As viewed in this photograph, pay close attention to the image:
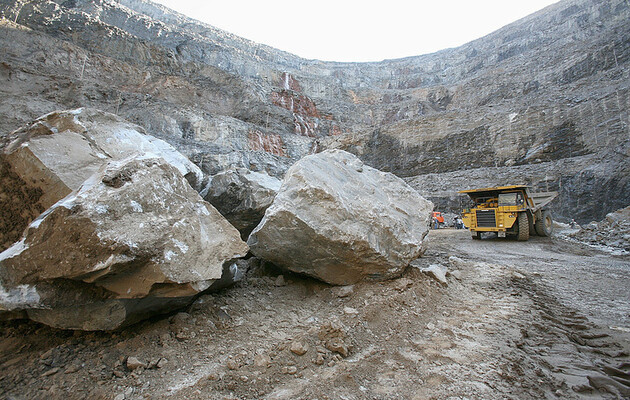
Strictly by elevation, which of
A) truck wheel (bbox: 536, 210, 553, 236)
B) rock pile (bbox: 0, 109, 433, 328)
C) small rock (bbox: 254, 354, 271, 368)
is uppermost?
rock pile (bbox: 0, 109, 433, 328)

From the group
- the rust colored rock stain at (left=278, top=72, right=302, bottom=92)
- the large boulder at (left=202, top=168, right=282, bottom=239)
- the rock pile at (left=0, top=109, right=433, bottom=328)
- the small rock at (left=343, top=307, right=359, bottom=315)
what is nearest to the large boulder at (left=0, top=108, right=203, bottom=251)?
the rock pile at (left=0, top=109, right=433, bottom=328)

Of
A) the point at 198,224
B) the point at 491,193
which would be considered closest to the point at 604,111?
the point at 491,193

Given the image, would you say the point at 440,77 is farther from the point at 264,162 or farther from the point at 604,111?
the point at 264,162

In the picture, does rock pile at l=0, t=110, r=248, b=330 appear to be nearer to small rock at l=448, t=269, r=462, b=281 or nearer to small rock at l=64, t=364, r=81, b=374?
small rock at l=64, t=364, r=81, b=374

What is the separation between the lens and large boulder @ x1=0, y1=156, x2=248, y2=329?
158cm

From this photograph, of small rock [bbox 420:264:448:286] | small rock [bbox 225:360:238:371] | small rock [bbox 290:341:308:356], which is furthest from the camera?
small rock [bbox 420:264:448:286]

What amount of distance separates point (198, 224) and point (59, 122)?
206 cm

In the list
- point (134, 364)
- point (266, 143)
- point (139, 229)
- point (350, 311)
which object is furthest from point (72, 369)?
point (266, 143)

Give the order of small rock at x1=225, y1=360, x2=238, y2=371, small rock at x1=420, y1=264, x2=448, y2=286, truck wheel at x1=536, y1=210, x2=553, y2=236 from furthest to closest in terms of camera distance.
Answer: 1. truck wheel at x1=536, y1=210, x2=553, y2=236
2. small rock at x1=420, y1=264, x2=448, y2=286
3. small rock at x1=225, y1=360, x2=238, y2=371

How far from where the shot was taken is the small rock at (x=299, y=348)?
1879 mm

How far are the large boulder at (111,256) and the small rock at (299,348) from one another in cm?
74

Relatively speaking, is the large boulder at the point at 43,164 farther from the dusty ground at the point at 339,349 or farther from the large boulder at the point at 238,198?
the large boulder at the point at 238,198

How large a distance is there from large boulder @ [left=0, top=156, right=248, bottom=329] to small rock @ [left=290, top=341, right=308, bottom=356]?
29.1 inches

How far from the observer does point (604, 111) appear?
48.9 feet
